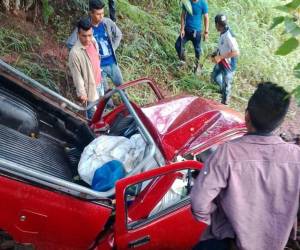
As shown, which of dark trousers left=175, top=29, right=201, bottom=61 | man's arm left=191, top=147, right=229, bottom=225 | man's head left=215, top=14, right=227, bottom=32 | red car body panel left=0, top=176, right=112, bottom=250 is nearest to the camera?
man's arm left=191, top=147, right=229, bottom=225

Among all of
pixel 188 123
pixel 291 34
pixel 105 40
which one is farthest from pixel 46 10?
pixel 291 34

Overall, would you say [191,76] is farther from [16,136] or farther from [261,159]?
[261,159]

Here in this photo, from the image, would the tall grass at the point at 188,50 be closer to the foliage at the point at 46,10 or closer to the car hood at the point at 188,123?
the foliage at the point at 46,10

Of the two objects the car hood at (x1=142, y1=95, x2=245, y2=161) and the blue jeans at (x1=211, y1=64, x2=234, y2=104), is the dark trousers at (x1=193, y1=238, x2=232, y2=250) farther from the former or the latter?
the blue jeans at (x1=211, y1=64, x2=234, y2=104)

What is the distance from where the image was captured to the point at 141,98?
735 centimetres

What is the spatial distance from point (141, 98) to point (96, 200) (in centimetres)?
405

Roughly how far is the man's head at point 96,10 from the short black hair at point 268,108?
3576mm

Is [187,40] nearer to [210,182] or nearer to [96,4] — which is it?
[96,4]

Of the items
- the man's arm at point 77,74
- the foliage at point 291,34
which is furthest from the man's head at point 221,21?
the foliage at point 291,34

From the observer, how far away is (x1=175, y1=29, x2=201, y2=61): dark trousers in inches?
323

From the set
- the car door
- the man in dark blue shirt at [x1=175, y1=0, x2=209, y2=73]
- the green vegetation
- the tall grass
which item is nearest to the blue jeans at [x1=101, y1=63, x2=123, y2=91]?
the green vegetation

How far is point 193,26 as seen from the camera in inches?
318

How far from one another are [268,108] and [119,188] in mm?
1290

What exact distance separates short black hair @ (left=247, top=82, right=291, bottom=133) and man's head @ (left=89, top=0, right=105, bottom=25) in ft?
11.7
